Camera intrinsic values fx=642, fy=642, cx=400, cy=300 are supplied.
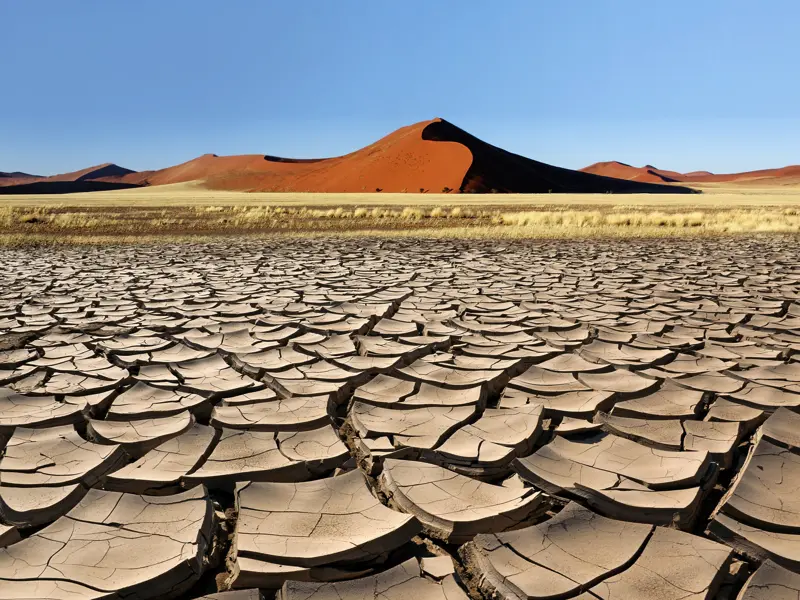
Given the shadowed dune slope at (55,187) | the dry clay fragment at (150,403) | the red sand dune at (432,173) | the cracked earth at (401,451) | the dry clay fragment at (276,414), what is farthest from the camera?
the shadowed dune slope at (55,187)

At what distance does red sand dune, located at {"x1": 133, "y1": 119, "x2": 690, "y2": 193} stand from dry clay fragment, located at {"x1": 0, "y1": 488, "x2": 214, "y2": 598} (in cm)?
4568

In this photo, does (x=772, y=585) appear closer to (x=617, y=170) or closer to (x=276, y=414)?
(x=276, y=414)

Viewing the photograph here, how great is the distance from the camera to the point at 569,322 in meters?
4.10

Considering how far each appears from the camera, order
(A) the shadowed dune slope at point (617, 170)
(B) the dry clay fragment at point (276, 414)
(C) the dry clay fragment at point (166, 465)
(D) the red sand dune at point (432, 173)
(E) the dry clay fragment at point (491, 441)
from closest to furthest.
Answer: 1. (C) the dry clay fragment at point (166, 465)
2. (E) the dry clay fragment at point (491, 441)
3. (B) the dry clay fragment at point (276, 414)
4. (D) the red sand dune at point (432, 173)
5. (A) the shadowed dune slope at point (617, 170)

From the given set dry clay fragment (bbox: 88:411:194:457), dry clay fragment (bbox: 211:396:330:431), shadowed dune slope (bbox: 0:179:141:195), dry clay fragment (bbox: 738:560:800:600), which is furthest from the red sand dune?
dry clay fragment (bbox: 738:560:800:600)

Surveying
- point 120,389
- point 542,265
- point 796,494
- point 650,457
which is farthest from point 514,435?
point 542,265

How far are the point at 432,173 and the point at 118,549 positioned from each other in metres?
50.6

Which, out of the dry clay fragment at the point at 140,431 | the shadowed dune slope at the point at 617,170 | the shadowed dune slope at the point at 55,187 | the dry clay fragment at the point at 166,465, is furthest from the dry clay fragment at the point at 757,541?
the shadowed dune slope at the point at 617,170

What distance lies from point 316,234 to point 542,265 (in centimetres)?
525

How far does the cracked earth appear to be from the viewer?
4.89ft

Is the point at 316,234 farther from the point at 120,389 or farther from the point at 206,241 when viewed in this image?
the point at 120,389

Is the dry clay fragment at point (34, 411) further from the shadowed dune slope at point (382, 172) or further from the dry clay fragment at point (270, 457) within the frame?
the shadowed dune slope at point (382, 172)

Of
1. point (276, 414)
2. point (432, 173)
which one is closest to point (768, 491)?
point (276, 414)

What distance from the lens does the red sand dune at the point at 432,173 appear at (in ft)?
164
